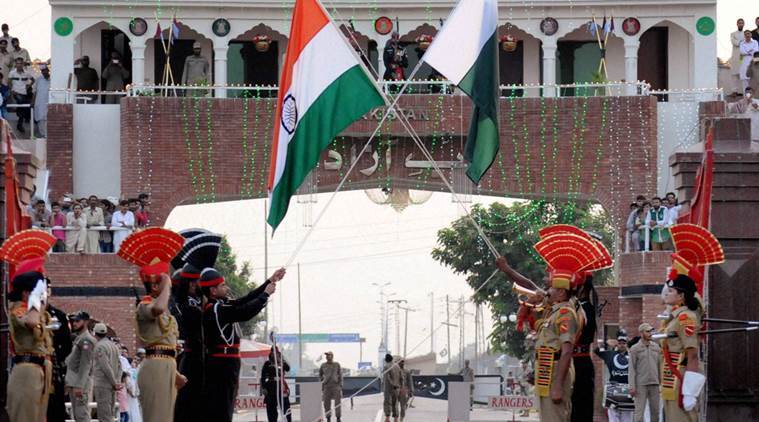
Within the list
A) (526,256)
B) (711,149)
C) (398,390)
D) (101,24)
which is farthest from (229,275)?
(711,149)

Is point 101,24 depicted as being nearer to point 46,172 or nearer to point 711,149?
point 46,172

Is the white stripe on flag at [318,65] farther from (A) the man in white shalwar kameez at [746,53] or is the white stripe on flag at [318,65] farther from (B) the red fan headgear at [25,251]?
(A) the man in white shalwar kameez at [746,53]

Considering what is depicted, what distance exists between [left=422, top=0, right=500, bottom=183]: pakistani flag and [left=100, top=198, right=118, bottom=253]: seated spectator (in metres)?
14.5

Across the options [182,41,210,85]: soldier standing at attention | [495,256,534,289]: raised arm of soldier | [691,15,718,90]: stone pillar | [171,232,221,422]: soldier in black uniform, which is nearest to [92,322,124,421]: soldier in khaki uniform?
[171,232,221,422]: soldier in black uniform

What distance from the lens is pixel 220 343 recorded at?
57.3 feet

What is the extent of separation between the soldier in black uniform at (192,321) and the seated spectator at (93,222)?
52.4ft

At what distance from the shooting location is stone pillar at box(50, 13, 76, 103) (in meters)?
39.8

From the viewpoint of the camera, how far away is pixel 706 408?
61.8ft

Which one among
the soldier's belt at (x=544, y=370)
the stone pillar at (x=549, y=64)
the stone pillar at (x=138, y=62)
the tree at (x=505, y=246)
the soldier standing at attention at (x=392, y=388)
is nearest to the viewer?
the soldier's belt at (x=544, y=370)

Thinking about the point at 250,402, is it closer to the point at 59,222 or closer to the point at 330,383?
the point at 330,383

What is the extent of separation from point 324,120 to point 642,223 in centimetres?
1612

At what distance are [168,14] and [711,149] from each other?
2294 cm

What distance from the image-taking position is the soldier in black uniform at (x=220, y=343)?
17203mm

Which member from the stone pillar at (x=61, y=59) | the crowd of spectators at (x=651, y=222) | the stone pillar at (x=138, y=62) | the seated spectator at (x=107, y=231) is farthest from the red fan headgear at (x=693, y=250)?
the stone pillar at (x=61, y=59)
